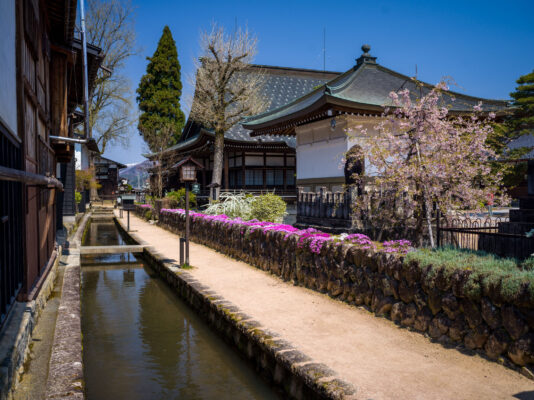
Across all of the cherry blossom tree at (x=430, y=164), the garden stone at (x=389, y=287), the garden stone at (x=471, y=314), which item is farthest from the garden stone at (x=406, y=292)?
the cherry blossom tree at (x=430, y=164)

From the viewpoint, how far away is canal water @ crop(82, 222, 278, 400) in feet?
16.7

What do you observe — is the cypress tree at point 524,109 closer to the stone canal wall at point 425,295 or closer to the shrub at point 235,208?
the shrub at point 235,208

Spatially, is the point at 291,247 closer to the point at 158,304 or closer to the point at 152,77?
the point at 158,304

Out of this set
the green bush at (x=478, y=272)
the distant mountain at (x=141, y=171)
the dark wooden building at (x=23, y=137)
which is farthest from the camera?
the distant mountain at (x=141, y=171)

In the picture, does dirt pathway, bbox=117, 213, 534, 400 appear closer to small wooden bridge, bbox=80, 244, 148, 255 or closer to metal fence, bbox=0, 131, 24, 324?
metal fence, bbox=0, 131, 24, 324

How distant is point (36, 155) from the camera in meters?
7.07

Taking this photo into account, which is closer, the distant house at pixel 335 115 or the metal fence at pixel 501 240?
the metal fence at pixel 501 240

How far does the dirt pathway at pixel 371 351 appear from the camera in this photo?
3.71 metres

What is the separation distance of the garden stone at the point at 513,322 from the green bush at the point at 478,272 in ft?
0.36

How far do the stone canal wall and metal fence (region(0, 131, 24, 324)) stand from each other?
4.54 meters

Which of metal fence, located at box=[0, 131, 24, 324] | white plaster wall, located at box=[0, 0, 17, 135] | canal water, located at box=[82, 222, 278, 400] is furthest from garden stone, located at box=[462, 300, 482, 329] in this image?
white plaster wall, located at box=[0, 0, 17, 135]

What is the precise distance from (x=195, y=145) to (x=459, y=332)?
23.7 metres

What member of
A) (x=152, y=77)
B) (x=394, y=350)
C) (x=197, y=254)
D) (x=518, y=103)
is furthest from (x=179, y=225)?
(x=152, y=77)

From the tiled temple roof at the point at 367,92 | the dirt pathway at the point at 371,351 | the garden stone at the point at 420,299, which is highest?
the tiled temple roof at the point at 367,92
